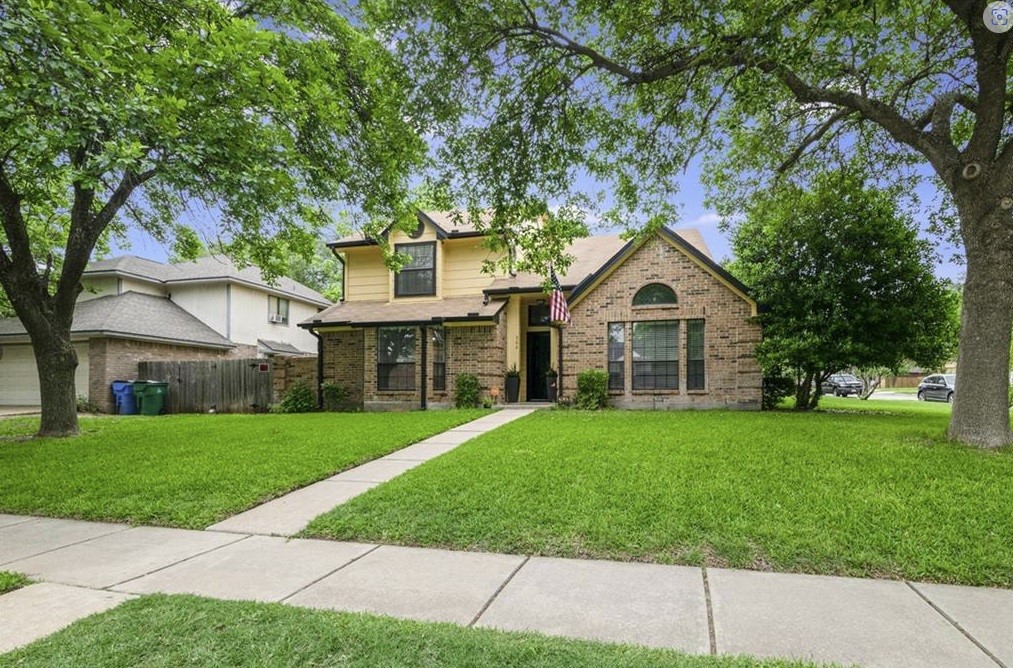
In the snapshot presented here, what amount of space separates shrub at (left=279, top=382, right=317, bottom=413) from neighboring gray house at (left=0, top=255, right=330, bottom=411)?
4.71 metres

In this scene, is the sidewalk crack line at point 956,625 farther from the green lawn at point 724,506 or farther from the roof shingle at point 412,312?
the roof shingle at point 412,312

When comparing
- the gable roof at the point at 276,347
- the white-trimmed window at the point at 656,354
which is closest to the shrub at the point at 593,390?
the white-trimmed window at the point at 656,354

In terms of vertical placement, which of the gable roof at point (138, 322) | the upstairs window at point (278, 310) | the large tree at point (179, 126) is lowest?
the gable roof at point (138, 322)

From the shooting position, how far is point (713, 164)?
1257 centimetres

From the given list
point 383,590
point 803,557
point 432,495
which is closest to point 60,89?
point 432,495

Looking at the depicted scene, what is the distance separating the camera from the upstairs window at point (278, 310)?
2378 centimetres

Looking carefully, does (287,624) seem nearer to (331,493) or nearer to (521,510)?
(521,510)

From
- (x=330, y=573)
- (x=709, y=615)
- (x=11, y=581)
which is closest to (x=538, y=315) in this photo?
(x=330, y=573)

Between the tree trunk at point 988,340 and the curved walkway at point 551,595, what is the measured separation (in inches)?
220

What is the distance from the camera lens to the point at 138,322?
18.3 m

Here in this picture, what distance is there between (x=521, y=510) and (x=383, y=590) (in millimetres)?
1627

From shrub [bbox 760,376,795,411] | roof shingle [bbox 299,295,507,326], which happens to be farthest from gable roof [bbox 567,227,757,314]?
roof shingle [bbox 299,295,507,326]

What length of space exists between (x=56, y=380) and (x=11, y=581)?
355 inches

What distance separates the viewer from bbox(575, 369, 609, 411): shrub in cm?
1438
